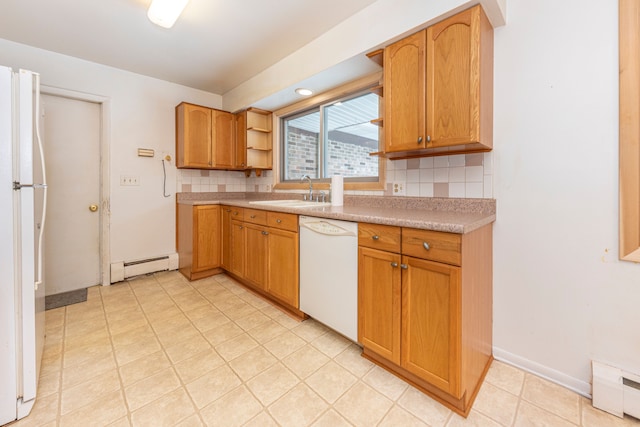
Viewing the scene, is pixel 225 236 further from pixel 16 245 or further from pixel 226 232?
pixel 16 245

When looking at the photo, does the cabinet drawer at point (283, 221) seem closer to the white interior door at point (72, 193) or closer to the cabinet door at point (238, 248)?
the cabinet door at point (238, 248)

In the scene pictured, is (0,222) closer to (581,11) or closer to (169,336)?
(169,336)

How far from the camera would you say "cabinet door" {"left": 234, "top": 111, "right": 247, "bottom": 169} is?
343 cm

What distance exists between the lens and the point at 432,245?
50.7 inches

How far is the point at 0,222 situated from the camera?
1.17 meters

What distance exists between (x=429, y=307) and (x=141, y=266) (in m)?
3.17

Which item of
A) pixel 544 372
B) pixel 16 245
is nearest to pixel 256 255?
pixel 16 245

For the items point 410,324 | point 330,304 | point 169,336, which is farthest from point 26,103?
point 410,324

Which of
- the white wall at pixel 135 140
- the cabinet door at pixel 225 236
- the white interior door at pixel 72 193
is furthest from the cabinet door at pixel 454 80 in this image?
the white interior door at pixel 72 193

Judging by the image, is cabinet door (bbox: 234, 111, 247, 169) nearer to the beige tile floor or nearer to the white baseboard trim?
the beige tile floor

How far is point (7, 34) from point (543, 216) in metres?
4.26

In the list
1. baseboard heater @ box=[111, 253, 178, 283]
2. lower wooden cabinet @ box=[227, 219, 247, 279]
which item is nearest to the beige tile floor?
lower wooden cabinet @ box=[227, 219, 247, 279]

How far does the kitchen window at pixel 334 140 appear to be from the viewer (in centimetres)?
254

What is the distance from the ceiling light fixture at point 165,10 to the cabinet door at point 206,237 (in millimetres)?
1721
